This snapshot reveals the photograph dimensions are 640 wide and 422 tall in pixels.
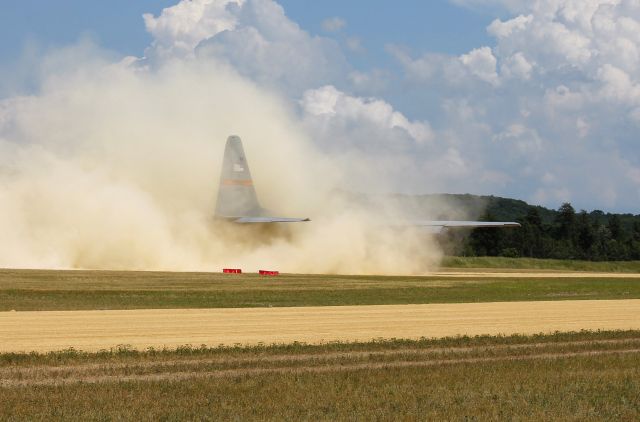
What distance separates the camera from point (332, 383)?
21.4 m

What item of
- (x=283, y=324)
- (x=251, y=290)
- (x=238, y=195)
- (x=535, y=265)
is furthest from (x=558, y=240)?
(x=283, y=324)

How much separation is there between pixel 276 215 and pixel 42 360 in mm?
63276


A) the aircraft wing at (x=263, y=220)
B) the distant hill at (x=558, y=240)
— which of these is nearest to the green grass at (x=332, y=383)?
the aircraft wing at (x=263, y=220)

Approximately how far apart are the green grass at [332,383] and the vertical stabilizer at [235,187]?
176 ft

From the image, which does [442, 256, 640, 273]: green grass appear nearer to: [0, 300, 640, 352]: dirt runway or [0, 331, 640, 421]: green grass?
[0, 300, 640, 352]: dirt runway

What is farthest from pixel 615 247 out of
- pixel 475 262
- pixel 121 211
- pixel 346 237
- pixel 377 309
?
pixel 377 309

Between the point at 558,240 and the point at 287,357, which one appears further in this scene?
the point at 558,240

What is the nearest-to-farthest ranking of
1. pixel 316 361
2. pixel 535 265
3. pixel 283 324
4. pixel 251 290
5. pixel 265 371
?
pixel 265 371 < pixel 316 361 < pixel 283 324 < pixel 251 290 < pixel 535 265

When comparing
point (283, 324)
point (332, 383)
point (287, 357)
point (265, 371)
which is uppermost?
point (283, 324)

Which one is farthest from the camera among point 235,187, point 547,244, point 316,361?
point 547,244

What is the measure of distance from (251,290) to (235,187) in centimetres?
2406

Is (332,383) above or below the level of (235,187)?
below

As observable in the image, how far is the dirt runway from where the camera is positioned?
3069 centimetres

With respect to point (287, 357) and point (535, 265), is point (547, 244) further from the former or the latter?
point (287, 357)
